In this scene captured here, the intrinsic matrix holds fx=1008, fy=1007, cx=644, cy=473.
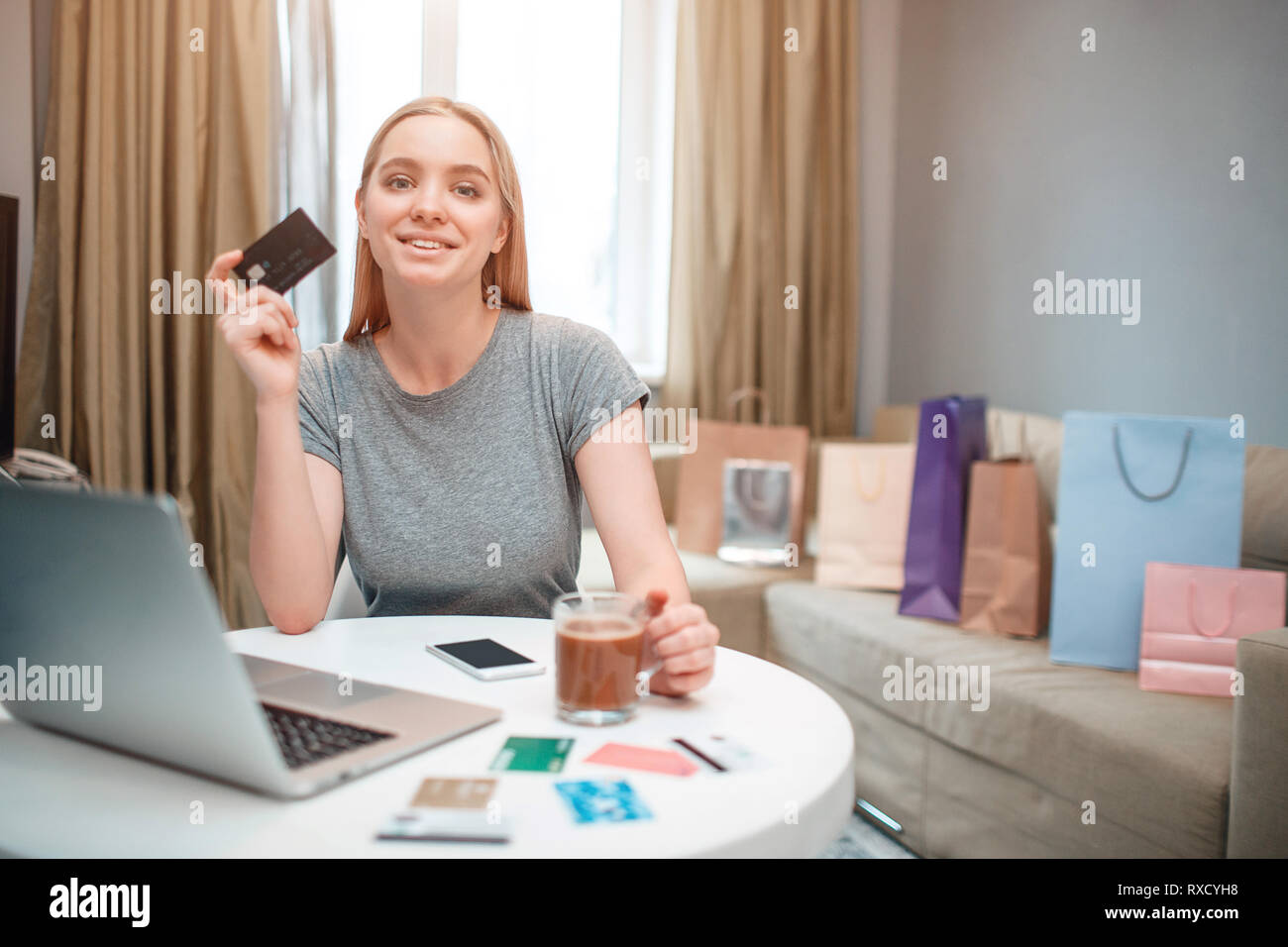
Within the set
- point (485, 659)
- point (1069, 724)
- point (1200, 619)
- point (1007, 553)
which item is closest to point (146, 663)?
point (485, 659)

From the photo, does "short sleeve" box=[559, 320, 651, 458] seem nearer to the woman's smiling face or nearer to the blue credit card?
the woman's smiling face

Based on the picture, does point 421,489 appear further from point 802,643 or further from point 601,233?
point 601,233

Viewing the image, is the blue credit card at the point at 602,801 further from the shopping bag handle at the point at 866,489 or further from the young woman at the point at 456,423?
the shopping bag handle at the point at 866,489

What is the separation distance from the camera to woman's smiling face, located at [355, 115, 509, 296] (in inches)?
48.8

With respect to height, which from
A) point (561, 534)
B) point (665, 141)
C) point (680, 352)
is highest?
point (665, 141)

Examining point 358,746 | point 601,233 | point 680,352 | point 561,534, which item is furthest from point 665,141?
point 358,746

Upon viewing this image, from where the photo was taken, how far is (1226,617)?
5.43 feet

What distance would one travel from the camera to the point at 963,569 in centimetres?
213

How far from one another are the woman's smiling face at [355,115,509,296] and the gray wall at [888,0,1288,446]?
1677 millimetres

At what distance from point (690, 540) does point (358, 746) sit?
2082 millimetres

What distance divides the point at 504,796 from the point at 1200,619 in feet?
4.68

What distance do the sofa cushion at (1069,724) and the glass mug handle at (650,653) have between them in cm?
94

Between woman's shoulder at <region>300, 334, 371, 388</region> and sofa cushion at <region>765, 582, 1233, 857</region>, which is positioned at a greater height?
woman's shoulder at <region>300, 334, 371, 388</region>

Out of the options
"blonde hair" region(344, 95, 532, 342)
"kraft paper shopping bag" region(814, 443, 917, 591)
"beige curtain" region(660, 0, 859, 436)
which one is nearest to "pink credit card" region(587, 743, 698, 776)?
"blonde hair" region(344, 95, 532, 342)
